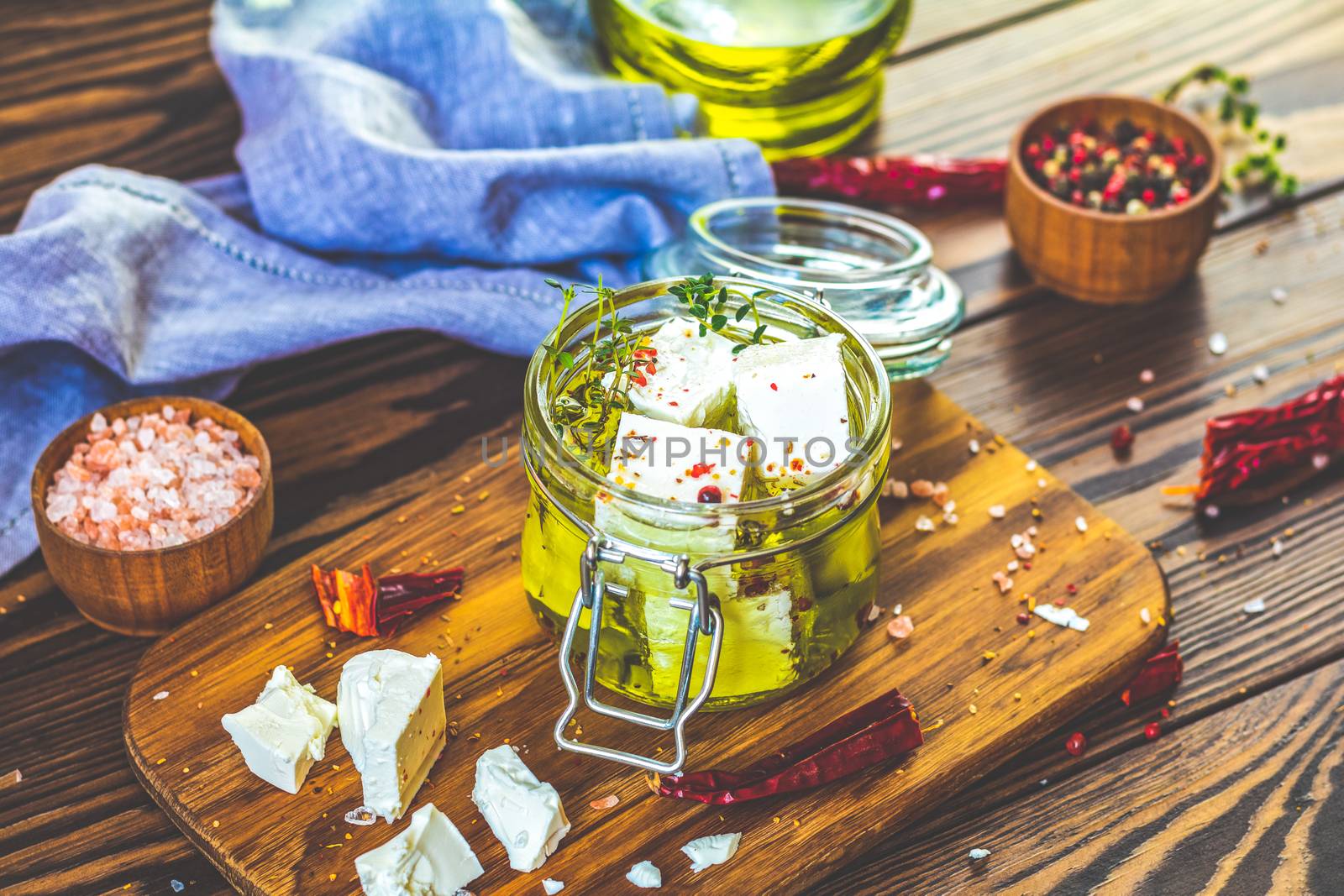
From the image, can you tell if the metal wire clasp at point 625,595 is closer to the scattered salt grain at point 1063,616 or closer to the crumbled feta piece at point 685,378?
the crumbled feta piece at point 685,378

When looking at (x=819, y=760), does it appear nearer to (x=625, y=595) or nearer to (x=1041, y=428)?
(x=625, y=595)

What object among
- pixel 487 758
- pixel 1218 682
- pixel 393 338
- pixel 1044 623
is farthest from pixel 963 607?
pixel 393 338

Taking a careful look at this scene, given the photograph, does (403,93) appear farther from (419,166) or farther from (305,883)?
(305,883)

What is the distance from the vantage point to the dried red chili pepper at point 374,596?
4.84 feet

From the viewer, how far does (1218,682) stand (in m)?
1.50

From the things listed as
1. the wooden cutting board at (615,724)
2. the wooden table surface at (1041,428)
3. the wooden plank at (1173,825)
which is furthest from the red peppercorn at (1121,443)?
the wooden plank at (1173,825)

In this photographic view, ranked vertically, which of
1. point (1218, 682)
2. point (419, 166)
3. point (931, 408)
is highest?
point (419, 166)

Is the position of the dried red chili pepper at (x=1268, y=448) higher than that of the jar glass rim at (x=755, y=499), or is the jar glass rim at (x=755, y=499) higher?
the jar glass rim at (x=755, y=499)

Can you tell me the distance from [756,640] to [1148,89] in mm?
1472

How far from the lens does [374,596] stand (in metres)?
1.47

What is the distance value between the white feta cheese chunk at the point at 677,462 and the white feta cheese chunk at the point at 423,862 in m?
0.36

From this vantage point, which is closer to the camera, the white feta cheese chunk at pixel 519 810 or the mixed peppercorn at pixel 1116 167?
the white feta cheese chunk at pixel 519 810

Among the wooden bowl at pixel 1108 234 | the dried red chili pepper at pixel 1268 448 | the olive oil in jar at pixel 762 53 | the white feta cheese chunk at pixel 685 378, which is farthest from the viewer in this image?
the olive oil in jar at pixel 762 53

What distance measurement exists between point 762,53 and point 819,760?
1.10 m
